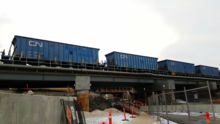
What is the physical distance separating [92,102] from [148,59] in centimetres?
1591

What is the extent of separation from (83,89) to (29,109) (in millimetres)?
17856

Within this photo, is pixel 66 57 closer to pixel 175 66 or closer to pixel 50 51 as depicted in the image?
pixel 50 51

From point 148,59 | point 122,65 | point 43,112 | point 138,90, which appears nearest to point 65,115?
point 43,112

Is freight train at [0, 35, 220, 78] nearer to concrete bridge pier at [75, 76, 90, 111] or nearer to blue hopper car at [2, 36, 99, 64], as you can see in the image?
blue hopper car at [2, 36, 99, 64]

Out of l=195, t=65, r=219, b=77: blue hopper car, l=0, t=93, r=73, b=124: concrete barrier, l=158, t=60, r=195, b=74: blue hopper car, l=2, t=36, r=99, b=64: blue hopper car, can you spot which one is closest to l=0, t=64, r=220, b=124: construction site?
l=0, t=93, r=73, b=124: concrete barrier

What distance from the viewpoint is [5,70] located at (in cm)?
1841

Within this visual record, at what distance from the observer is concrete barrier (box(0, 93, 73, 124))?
11.8ft

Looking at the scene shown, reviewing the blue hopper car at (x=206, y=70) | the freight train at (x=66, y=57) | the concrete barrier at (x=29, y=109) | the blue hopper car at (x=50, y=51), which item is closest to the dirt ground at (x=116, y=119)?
the freight train at (x=66, y=57)

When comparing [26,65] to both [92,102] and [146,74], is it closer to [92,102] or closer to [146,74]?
[92,102]

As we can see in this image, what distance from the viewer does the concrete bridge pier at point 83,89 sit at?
71.1ft

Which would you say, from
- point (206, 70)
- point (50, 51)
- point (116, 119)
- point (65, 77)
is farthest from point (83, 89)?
point (206, 70)

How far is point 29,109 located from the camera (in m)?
4.77

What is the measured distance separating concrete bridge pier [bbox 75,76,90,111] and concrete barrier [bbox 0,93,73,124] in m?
14.2

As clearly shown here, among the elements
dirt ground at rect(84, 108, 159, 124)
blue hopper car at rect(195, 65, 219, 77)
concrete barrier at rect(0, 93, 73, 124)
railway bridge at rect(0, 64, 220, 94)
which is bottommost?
dirt ground at rect(84, 108, 159, 124)
